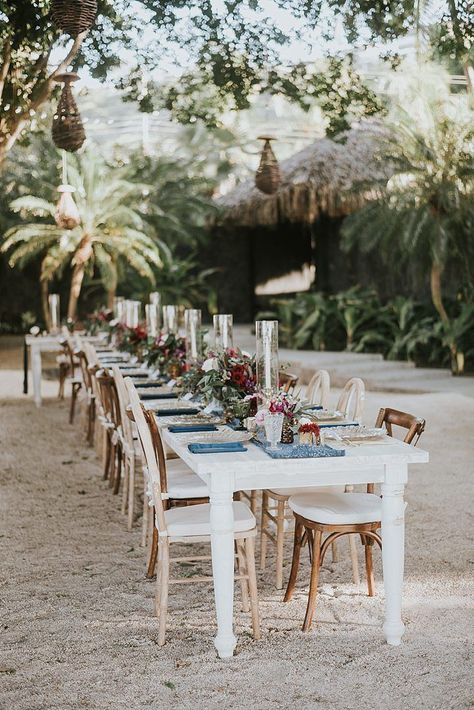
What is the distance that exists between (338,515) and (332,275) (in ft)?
43.2

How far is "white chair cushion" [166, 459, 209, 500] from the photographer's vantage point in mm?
4273

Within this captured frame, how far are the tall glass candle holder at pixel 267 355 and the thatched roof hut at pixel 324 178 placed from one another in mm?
10380

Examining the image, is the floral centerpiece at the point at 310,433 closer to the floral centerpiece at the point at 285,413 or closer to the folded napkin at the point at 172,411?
the floral centerpiece at the point at 285,413

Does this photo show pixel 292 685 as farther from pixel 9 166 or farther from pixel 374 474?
pixel 9 166

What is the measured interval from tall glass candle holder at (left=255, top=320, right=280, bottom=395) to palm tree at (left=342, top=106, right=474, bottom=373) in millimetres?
8053

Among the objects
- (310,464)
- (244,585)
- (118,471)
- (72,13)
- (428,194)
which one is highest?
(72,13)

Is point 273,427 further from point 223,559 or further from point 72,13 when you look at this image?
point 72,13

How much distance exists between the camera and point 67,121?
8.07 metres

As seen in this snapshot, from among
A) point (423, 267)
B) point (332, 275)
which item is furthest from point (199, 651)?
point (332, 275)

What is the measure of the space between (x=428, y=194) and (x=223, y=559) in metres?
9.60

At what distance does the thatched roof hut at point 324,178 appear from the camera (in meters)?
14.8

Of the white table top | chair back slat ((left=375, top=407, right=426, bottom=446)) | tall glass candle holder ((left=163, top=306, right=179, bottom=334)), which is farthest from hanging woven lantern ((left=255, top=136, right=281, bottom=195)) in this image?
the white table top

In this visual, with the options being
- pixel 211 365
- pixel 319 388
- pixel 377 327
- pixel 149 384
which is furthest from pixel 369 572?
pixel 377 327

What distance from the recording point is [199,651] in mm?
3584
